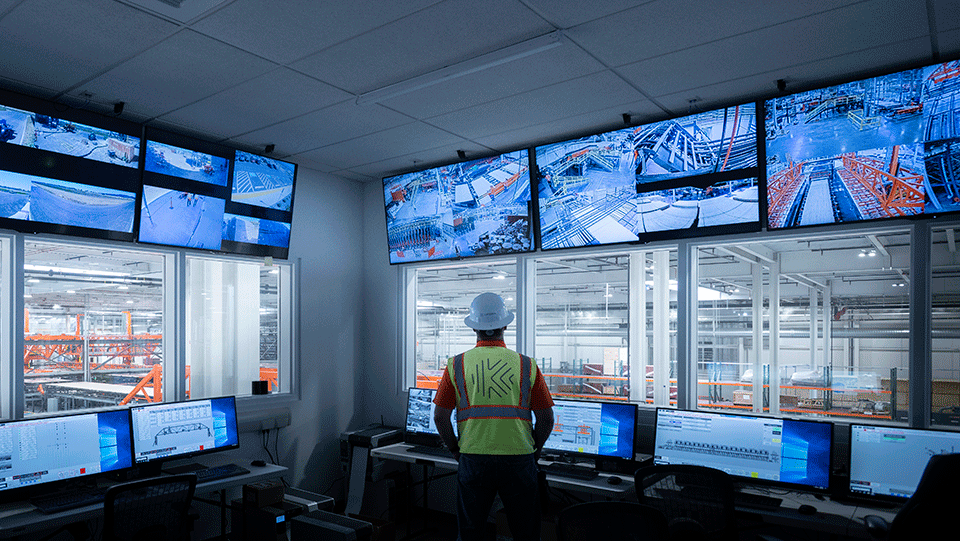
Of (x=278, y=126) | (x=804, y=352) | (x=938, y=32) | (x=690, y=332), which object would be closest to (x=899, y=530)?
(x=690, y=332)

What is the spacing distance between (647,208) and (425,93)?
5.27ft

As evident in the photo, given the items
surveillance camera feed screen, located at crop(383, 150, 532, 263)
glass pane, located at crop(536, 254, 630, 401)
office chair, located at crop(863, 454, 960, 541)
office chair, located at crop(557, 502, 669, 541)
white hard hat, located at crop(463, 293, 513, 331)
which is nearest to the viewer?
office chair, located at crop(557, 502, 669, 541)

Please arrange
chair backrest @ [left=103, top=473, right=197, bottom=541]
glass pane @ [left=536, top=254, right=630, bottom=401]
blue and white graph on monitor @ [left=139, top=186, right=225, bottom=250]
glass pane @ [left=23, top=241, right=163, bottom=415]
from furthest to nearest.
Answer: glass pane @ [left=536, top=254, right=630, bottom=401], glass pane @ [left=23, top=241, right=163, bottom=415], blue and white graph on monitor @ [left=139, top=186, right=225, bottom=250], chair backrest @ [left=103, top=473, right=197, bottom=541]

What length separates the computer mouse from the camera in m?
2.85

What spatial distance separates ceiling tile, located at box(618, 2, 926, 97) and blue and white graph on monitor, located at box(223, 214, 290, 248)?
9.61ft

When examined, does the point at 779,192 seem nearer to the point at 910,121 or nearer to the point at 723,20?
the point at 910,121

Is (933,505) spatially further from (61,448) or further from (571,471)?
(61,448)

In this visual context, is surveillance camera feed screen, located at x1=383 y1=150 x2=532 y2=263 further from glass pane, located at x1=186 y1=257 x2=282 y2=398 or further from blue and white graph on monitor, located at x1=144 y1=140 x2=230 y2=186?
blue and white graph on monitor, located at x1=144 y1=140 x2=230 y2=186

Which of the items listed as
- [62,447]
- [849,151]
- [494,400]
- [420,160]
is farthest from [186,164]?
[849,151]

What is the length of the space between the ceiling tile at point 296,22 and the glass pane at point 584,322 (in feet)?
32.1

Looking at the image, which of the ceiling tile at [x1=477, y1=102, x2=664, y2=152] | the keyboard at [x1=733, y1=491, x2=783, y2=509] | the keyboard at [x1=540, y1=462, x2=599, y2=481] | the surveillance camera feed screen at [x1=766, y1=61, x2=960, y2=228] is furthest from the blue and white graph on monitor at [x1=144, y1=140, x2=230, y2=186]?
the keyboard at [x1=733, y1=491, x2=783, y2=509]

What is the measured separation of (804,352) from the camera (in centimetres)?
1362

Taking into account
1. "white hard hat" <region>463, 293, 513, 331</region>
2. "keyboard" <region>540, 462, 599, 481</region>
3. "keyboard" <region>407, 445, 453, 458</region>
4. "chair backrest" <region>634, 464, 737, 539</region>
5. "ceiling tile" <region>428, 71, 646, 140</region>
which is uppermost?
"ceiling tile" <region>428, 71, 646, 140</region>

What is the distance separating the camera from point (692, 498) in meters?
2.66
